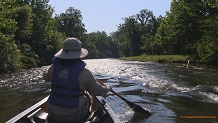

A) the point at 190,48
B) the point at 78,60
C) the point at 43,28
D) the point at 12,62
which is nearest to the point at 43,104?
the point at 78,60

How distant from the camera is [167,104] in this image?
423 inches

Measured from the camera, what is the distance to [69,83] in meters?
5.00

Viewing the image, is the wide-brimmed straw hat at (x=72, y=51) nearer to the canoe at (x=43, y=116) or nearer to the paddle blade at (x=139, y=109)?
the canoe at (x=43, y=116)

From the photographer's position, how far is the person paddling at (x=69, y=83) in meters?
4.98

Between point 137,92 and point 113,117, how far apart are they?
768 centimetres

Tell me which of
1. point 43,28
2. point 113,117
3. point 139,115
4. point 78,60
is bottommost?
point 139,115

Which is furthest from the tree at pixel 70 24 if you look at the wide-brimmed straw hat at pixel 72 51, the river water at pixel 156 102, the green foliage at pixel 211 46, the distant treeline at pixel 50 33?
the wide-brimmed straw hat at pixel 72 51

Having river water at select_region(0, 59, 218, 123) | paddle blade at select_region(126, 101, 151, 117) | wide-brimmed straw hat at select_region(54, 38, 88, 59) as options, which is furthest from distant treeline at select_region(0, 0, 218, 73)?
wide-brimmed straw hat at select_region(54, 38, 88, 59)

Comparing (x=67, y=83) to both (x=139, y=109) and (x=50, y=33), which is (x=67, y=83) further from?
(x=50, y=33)

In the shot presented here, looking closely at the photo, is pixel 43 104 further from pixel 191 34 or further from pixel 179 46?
pixel 179 46

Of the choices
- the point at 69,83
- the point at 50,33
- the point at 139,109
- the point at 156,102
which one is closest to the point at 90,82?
the point at 69,83

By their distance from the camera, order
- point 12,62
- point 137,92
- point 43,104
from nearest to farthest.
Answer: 1. point 43,104
2. point 137,92
3. point 12,62

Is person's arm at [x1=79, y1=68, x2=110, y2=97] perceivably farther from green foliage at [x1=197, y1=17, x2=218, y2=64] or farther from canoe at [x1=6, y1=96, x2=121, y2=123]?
Answer: green foliage at [x1=197, y1=17, x2=218, y2=64]

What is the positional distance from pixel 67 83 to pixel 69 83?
0.03m
